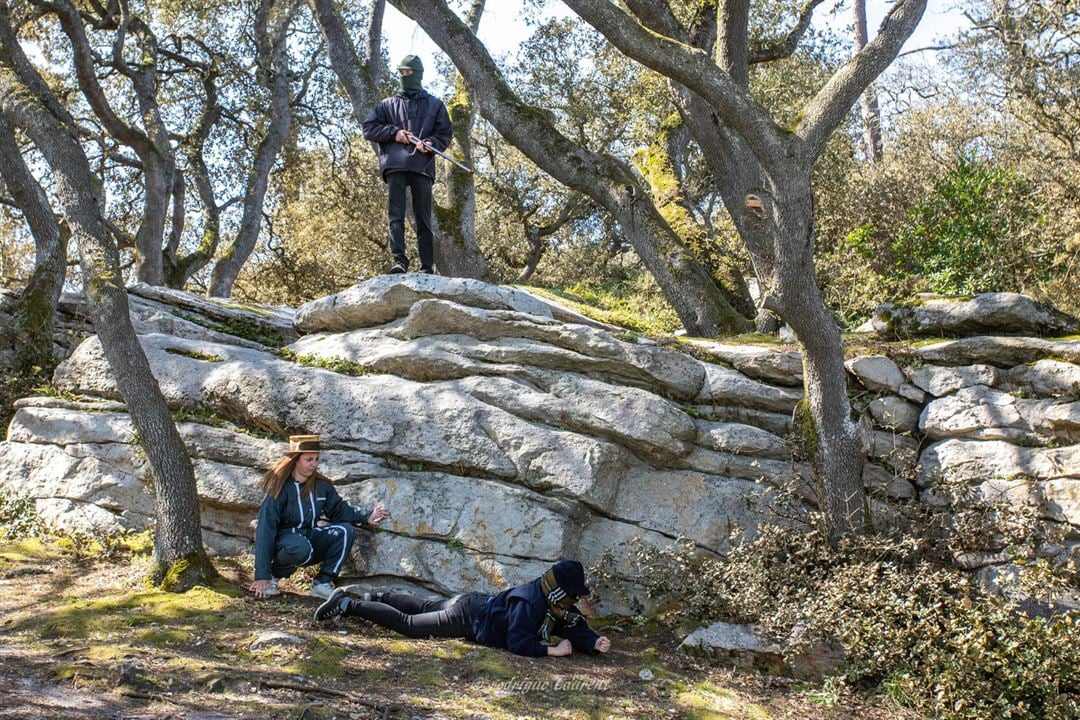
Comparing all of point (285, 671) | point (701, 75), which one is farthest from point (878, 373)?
point (285, 671)

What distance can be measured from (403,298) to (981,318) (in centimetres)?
625

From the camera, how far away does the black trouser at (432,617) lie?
290 inches

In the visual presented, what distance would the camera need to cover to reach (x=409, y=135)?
10.4 meters

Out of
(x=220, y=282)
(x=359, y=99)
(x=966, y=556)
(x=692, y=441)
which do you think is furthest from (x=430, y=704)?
(x=220, y=282)

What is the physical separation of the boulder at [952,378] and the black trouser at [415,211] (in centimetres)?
559

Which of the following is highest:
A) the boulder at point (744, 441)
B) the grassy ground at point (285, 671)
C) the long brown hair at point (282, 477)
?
the boulder at point (744, 441)

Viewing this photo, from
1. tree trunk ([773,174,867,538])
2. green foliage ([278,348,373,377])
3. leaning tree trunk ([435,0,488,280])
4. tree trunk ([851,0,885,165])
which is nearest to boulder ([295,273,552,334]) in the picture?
green foliage ([278,348,373,377])

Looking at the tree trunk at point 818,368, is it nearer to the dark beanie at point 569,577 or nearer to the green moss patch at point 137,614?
the dark beanie at point 569,577

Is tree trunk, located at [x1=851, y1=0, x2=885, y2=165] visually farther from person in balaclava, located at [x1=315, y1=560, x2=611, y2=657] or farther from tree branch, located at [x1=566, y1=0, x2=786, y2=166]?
person in balaclava, located at [x1=315, y1=560, x2=611, y2=657]

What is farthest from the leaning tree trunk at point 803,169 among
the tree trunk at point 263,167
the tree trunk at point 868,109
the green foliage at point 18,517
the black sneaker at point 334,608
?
the tree trunk at point 868,109

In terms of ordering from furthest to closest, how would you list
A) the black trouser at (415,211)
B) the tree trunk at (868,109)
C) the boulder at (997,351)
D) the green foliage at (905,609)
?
the tree trunk at (868,109), the black trouser at (415,211), the boulder at (997,351), the green foliage at (905,609)

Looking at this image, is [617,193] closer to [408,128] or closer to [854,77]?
[408,128]

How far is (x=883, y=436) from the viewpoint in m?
9.25

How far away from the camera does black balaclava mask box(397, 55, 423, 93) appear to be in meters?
10.5
